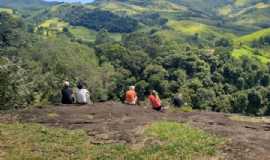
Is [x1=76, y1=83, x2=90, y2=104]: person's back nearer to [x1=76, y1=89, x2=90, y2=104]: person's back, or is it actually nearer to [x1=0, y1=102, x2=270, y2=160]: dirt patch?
[x1=76, y1=89, x2=90, y2=104]: person's back

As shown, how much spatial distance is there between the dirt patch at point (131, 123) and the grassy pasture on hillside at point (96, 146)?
58 centimetres

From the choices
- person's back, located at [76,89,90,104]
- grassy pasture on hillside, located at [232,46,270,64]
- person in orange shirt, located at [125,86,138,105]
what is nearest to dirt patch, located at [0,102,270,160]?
person's back, located at [76,89,90,104]

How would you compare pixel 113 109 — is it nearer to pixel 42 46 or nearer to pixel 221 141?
pixel 221 141

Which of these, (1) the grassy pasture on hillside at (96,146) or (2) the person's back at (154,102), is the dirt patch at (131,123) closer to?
(1) the grassy pasture on hillside at (96,146)

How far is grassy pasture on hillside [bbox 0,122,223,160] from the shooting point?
63.9 ft

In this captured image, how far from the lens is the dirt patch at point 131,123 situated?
20.3 m

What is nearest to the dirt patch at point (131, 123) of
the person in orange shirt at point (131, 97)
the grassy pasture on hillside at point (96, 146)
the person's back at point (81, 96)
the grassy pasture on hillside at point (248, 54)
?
the grassy pasture on hillside at point (96, 146)

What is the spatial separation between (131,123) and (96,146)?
351 centimetres

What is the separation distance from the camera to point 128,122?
24.3 metres

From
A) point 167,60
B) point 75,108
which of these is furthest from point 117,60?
point 75,108

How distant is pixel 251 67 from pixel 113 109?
92.5 metres

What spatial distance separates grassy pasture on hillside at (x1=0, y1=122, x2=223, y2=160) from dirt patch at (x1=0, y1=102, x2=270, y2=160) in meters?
0.58

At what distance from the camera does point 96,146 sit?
2077 centimetres

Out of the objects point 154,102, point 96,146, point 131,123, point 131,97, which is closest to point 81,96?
point 131,97
